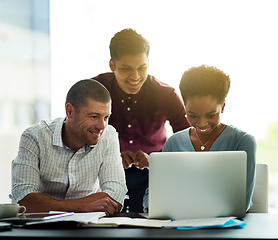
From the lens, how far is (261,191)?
1979 mm

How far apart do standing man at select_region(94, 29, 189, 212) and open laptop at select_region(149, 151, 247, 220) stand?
43.1 inches

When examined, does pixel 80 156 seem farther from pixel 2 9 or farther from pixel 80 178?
pixel 2 9

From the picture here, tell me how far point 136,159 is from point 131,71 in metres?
0.52

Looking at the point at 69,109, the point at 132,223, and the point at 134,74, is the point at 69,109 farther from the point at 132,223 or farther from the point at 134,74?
the point at 132,223

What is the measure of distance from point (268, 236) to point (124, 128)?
62.7 inches

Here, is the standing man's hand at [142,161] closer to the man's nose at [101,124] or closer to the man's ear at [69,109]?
the man's nose at [101,124]

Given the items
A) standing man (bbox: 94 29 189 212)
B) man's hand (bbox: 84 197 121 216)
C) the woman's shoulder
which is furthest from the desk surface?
standing man (bbox: 94 29 189 212)

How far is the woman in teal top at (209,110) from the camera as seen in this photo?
182 centimetres

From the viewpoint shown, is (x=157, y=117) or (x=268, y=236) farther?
(x=157, y=117)

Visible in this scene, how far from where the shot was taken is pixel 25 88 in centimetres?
369

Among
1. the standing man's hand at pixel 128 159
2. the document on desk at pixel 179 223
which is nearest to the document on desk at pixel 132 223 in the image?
the document on desk at pixel 179 223

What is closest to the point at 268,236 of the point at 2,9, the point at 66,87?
the point at 2,9

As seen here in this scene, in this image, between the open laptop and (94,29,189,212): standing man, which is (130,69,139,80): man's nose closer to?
(94,29,189,212): standing man

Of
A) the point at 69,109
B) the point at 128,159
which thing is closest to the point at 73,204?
the point at 69,109
